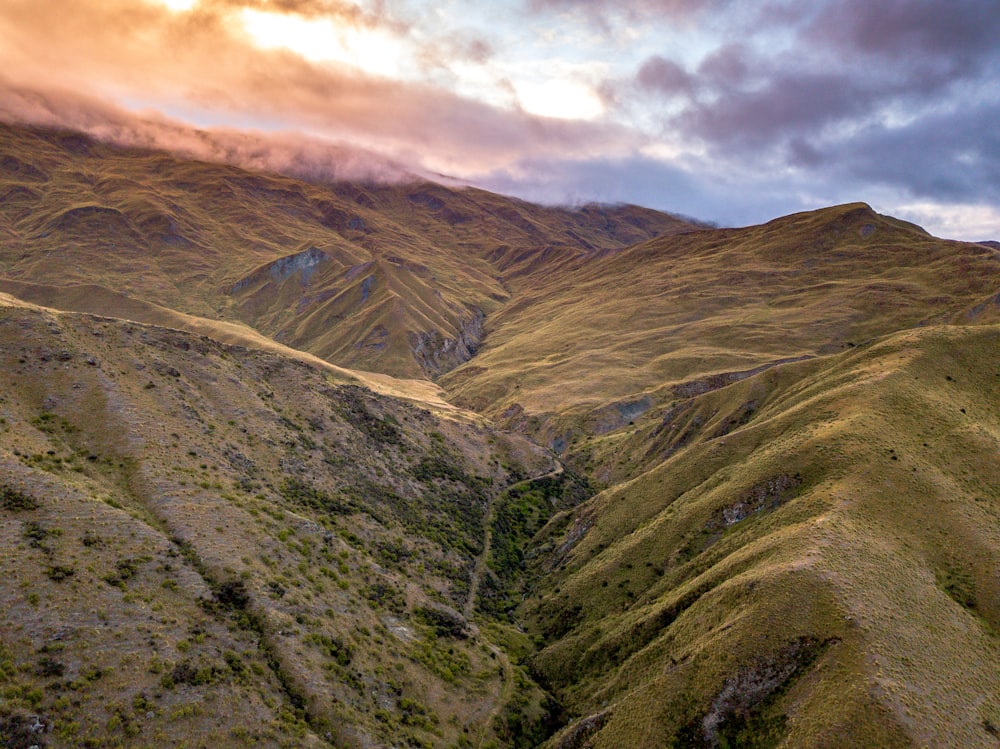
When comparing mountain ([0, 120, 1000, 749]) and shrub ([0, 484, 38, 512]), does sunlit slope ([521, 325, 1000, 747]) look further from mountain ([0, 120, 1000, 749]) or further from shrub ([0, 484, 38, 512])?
shrub ([0, 484, 38, 512])

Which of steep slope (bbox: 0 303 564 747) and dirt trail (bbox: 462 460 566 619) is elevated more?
steep slope (bbox: 0 303 564 747)

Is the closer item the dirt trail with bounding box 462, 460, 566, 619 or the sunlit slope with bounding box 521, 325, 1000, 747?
the sunlit slope with bounding box 521, 325, 1000, 747

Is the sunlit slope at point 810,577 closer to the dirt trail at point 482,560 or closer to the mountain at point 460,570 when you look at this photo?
the mountain at point 460,570

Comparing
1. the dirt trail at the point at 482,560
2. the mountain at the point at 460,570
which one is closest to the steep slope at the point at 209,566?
the mountain at the point at 460,570

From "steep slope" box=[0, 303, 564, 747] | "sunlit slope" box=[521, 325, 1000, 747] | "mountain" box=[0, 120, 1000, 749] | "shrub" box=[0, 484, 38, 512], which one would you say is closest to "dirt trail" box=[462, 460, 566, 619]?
"mountain" box=[0, 120, 1000, 749]

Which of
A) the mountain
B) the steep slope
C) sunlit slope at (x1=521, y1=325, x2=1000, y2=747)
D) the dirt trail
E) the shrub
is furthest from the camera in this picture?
the dirt trail

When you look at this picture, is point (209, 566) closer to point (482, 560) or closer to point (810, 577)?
point (482, 560)

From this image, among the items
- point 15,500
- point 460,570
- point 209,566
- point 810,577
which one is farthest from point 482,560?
point 15,500

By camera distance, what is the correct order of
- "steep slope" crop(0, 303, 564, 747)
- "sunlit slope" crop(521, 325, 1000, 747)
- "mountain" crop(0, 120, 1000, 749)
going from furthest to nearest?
1. "sunlit slope" crop(521, 325, 1000, 747)
2. "mountain" crop(0, 120, 1000, 749)
3. "steep slope" crop(0, 303, 564, 747)
